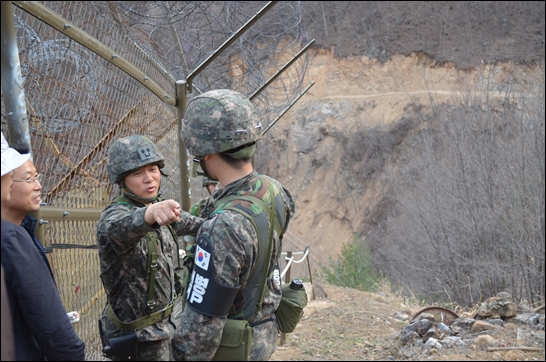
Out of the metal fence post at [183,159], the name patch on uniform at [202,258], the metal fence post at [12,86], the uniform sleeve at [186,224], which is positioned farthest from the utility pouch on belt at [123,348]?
the metal fence post at [183,159]

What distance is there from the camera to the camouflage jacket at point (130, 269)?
2527 millimetres

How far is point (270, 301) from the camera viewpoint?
233 centimetres

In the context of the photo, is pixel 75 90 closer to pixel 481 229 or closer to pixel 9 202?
pixel 9 202

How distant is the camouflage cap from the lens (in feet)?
7.33

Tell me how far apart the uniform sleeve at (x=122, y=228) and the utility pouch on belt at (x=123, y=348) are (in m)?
0.39

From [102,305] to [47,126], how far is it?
114 centimetres

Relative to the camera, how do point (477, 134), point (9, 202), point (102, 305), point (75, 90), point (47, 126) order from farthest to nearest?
point (477, 134), point (102, 305), point (75, 90), point (47, 126), point (9, 202)

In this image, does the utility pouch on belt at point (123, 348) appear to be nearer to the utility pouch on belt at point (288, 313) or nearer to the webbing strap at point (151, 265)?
the webbing strap at point (151, 265)

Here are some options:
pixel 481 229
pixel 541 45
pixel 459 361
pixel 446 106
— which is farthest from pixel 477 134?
pixel 459 361

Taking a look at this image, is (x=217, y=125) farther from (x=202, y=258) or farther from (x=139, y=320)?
(x=139, y=320)

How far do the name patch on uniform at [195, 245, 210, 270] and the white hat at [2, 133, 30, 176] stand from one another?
2.23 ft

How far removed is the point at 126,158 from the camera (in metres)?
2.86

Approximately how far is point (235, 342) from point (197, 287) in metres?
0.27

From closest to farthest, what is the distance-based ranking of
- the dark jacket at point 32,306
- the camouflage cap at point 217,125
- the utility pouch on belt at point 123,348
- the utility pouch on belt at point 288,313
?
the dark jacket at point 32,306 → the camouflage cap at point 217,125 → the utility pouch on belt at point 288,313 → the utility pouch on belt at point 123,348
